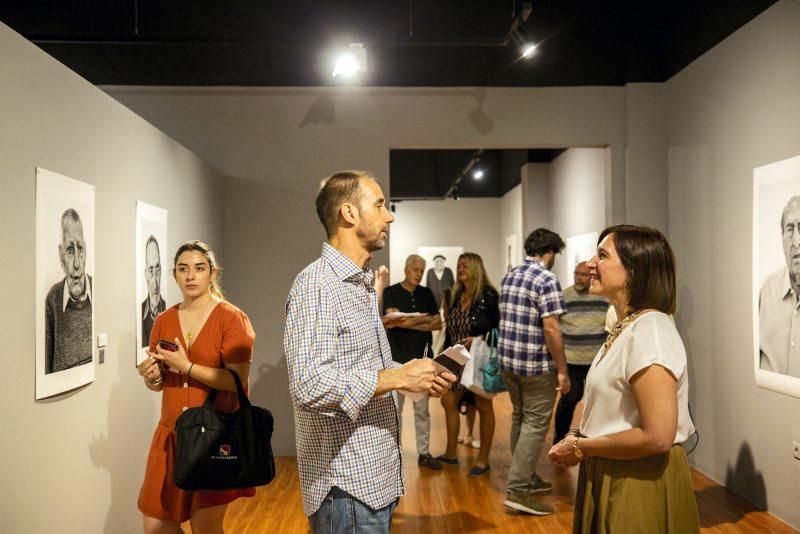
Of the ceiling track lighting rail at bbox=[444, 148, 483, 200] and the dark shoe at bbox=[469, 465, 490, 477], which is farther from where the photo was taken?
the ceiling track lighting rail at bbox=[444, 148, 483, 200]

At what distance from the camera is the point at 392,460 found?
6.67 feet

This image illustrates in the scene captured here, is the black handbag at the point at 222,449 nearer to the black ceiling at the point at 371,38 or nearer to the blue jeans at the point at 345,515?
the blue jeans at the point at 345,515

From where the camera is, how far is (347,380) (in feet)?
5.96

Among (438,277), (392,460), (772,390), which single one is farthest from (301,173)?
(438,277)

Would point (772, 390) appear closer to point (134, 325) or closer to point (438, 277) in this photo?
point (134, 325)

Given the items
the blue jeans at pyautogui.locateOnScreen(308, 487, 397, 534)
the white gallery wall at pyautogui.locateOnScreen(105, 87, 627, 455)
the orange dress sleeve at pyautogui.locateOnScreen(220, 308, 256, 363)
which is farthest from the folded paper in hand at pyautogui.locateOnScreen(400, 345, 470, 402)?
the white gallery wall at pyautogui.locateOnScreen(105, 87, 627, 455)

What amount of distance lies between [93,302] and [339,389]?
7.11 feet

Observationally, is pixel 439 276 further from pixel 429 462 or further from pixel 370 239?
pixel 370 239

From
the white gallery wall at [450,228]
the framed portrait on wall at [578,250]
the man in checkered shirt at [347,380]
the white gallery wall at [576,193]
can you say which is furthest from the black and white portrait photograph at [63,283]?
the white gallery wall at [450,228]

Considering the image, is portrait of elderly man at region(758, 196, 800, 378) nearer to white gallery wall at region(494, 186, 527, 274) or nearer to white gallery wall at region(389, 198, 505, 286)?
white gallery wall at region(494, 186, 527, 274)

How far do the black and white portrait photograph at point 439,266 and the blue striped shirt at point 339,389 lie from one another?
11343 millimetres

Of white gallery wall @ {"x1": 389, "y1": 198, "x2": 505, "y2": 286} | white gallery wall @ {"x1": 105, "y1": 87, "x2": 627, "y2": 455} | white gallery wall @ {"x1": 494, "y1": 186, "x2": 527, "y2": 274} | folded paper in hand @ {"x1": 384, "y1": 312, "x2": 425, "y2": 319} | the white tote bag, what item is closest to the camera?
the white tote bag

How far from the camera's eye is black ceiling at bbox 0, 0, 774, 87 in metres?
6.06

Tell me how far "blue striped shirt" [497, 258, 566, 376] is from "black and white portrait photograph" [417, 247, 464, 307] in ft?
27.9
